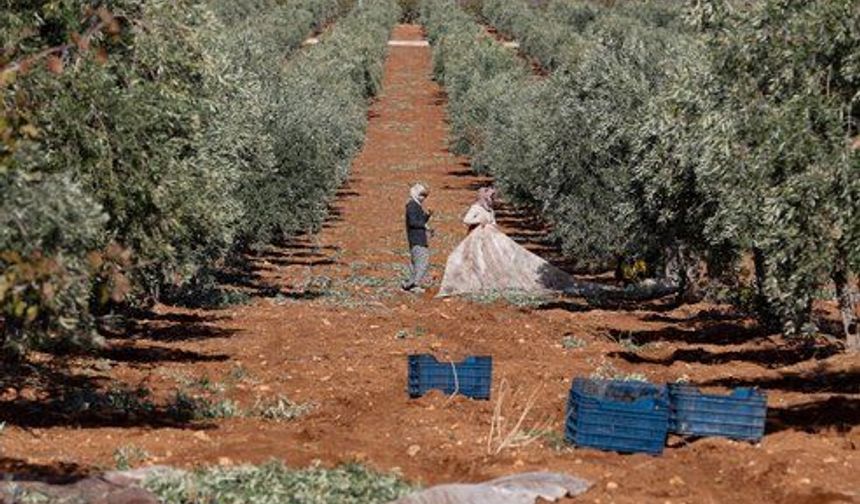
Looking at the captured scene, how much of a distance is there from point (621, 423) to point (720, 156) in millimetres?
4659

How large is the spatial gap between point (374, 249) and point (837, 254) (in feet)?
102

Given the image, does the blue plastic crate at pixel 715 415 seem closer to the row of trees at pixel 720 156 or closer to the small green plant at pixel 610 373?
the row of trees at pixel 720 156

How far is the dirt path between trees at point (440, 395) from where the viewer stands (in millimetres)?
13109

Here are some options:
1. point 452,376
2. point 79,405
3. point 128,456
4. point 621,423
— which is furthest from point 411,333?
point 128,456

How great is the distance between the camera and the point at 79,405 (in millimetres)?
16047

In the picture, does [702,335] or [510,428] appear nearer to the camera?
[510,428]

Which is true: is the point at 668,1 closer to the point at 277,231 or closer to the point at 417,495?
the point at 277,231

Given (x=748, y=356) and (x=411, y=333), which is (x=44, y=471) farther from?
(x=748, y=356)

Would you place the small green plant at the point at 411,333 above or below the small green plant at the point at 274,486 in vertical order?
below

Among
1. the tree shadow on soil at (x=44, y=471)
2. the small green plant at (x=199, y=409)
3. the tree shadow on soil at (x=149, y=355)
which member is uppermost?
the tree shadow on soil at (x=44, y=471)

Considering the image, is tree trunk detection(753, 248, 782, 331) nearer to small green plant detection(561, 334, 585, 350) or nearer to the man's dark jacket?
small green plant detection(561, 334, 585, 350)

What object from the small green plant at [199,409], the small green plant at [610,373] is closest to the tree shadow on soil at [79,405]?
the small green plant at [199,409]

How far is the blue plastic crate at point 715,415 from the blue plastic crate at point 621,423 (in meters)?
0.25

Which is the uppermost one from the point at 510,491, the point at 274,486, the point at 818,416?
the point at 510,491
